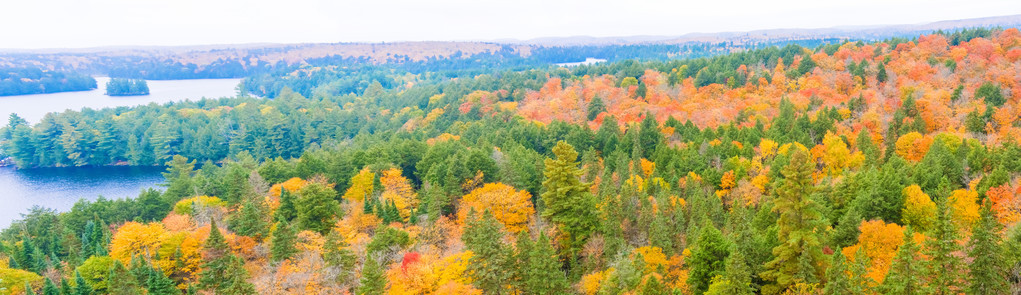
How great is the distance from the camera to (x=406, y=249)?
40812mm

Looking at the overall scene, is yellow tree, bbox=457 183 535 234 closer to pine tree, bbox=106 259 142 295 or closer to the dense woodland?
the dense woodland

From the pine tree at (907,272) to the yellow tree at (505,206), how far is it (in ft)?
88.3

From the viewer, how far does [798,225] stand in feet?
89.4

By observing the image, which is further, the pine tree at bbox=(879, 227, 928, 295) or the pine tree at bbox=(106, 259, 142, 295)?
the pine tree at bbox=(106, 259, 142, 295)

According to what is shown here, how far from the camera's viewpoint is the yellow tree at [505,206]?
47906mm

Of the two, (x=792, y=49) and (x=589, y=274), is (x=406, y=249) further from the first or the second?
(x=792, y=49)

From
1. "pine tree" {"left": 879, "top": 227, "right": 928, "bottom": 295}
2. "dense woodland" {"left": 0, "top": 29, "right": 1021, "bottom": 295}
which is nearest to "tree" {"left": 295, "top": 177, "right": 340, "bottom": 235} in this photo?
"dense woodland" {"left": 0, "top": 29, "right": 1021, "bottom": 295}

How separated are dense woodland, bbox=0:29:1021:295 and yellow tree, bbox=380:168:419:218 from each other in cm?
20

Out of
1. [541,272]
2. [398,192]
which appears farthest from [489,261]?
[398,192]

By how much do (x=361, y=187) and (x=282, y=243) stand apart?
16896 millimetres

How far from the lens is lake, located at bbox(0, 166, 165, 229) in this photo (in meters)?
94.8

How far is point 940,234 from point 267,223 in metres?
46.9

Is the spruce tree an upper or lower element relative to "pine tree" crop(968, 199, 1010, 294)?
lower

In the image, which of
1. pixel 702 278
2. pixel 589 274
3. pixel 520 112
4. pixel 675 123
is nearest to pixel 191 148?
pixel 520 112
